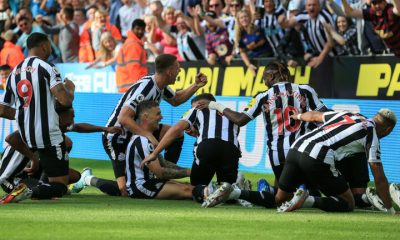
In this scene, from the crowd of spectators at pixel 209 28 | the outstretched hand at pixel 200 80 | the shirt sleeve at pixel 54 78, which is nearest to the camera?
the shirt sleeve at pixel 54 78

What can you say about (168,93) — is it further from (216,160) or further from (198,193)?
(198,193)

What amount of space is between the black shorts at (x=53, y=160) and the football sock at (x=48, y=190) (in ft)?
0.54

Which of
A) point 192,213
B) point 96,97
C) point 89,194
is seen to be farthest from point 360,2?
point 192,213

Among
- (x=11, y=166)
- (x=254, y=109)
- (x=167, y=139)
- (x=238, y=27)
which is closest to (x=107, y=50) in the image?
(x=238, y=27)

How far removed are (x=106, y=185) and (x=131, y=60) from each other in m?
7.40

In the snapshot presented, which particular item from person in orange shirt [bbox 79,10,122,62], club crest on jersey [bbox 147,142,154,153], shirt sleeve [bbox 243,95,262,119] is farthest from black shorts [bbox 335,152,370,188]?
person in orange shirt [bbox 79,10,122,62]

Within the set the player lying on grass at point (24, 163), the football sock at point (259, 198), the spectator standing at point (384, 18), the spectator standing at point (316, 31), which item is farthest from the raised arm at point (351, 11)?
the football sock at point (259, 198)

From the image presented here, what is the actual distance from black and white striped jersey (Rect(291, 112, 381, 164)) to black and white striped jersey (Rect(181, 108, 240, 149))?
150 centimetres

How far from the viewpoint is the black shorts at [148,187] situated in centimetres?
1297

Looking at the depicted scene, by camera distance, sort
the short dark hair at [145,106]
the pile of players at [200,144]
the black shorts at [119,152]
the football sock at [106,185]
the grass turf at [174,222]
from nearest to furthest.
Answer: the grass turf at [174,222] < the pile of players at [200,144] < the short dark hair at [145,106] < the football sock at [106,185] < the black shorts at [119,152]

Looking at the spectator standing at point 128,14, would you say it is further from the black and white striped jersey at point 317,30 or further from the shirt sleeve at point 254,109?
the shirt sleeve at point 254,109

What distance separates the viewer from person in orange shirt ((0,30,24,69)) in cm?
2383

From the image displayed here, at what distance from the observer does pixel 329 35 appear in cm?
1798

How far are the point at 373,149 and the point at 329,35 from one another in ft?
23.2
